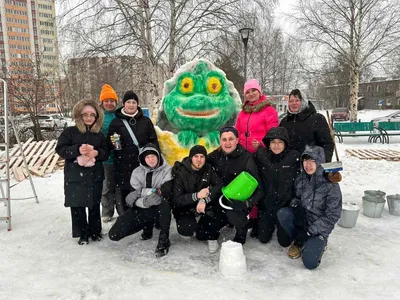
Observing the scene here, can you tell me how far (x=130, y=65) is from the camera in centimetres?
1050

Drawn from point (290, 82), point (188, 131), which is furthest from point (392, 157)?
point (290, 82)

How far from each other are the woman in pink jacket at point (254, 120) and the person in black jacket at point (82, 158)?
1557 mm

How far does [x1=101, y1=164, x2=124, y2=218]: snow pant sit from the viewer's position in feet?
12.1

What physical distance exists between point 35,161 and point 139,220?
18.8 ft

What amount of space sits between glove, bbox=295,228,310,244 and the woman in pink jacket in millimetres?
531

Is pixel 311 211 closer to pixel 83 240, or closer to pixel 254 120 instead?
pixel 254 120

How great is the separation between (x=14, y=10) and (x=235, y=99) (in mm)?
63461

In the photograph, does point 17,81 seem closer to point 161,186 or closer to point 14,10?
point 161,186

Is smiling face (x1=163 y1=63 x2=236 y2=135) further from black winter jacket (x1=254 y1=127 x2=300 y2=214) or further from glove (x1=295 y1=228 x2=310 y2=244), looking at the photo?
glove (x1=295 y1=228 x2=310 y2=244)

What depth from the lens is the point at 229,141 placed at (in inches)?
117

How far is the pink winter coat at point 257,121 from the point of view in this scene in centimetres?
333

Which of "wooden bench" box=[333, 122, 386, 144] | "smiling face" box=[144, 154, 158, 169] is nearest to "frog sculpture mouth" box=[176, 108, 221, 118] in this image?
"smiling face" box=[144, 154, 158, 169]

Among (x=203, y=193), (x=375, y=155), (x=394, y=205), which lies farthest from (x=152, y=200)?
(x=375, y=155)

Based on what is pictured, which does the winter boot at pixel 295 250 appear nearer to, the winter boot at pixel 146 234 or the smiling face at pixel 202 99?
the winter boot at pixel 146 234
